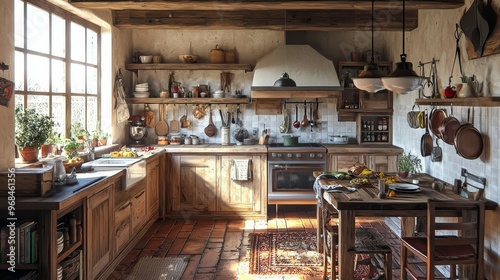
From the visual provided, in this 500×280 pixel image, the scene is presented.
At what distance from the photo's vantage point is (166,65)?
6.29 m

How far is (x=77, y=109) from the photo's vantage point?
199 inches

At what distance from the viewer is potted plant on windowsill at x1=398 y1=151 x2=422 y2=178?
440 centimetres

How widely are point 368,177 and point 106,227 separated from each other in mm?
2458

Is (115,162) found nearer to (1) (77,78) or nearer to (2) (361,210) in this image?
(1) (77,78)

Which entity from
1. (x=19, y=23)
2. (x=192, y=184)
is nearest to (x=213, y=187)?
(x=192, y=184)

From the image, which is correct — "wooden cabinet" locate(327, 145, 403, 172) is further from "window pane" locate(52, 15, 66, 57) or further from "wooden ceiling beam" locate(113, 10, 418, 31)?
"window pane" locate(52, 15, 66, 57)

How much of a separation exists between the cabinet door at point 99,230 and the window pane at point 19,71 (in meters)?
1.17

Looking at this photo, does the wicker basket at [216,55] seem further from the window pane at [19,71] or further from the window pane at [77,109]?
the window pane at [19,71]

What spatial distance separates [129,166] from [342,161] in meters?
2.96

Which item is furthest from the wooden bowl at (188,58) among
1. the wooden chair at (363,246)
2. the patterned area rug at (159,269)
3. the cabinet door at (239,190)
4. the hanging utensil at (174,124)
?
the wooden chair at (363,246)

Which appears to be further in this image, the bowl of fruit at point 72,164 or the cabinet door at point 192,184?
the cabinet door at point 192,184

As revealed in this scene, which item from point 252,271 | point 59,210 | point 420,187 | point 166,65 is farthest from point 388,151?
point 59,210

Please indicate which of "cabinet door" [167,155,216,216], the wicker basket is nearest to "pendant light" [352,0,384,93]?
"cabinet door" [167,155,216,216]

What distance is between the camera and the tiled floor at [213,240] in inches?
165
